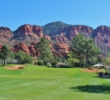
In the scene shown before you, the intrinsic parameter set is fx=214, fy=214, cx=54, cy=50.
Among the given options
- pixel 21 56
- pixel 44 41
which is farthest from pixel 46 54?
pixel 21 56

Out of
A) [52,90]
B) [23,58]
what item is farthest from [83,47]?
[52,90]

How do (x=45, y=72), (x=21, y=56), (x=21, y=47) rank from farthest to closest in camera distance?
(x=21, y=47), (x=21, y=56), (x=45, y=72)

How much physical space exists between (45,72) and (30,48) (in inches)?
5826

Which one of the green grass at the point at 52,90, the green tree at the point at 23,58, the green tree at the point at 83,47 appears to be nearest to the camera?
the green grass at the point at 52,90

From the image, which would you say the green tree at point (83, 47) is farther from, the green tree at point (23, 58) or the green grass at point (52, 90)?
the green grass at point (52, 90)

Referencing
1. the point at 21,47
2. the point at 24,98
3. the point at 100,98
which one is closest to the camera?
the point at 24,98

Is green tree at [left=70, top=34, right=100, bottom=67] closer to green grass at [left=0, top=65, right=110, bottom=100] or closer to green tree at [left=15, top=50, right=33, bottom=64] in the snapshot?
green tree at [left=15, top=50, right=33, bottom=64]

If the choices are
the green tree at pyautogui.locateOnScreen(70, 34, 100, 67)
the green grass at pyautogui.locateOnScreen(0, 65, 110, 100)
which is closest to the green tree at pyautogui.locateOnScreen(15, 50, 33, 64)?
the green tree at pyautogui.locateOnScreen(70, 34, 100, 67)

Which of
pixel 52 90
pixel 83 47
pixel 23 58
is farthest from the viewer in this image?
pixel 23 58

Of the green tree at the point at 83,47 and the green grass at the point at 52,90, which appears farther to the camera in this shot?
the green tree at the point at 83,47

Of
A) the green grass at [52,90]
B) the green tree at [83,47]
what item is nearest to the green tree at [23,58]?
the green tree at [83,47]

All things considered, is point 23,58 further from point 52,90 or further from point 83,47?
point 52,90

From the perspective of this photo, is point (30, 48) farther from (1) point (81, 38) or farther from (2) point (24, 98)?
(2) point (24, 98)

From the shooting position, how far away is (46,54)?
94312mm
